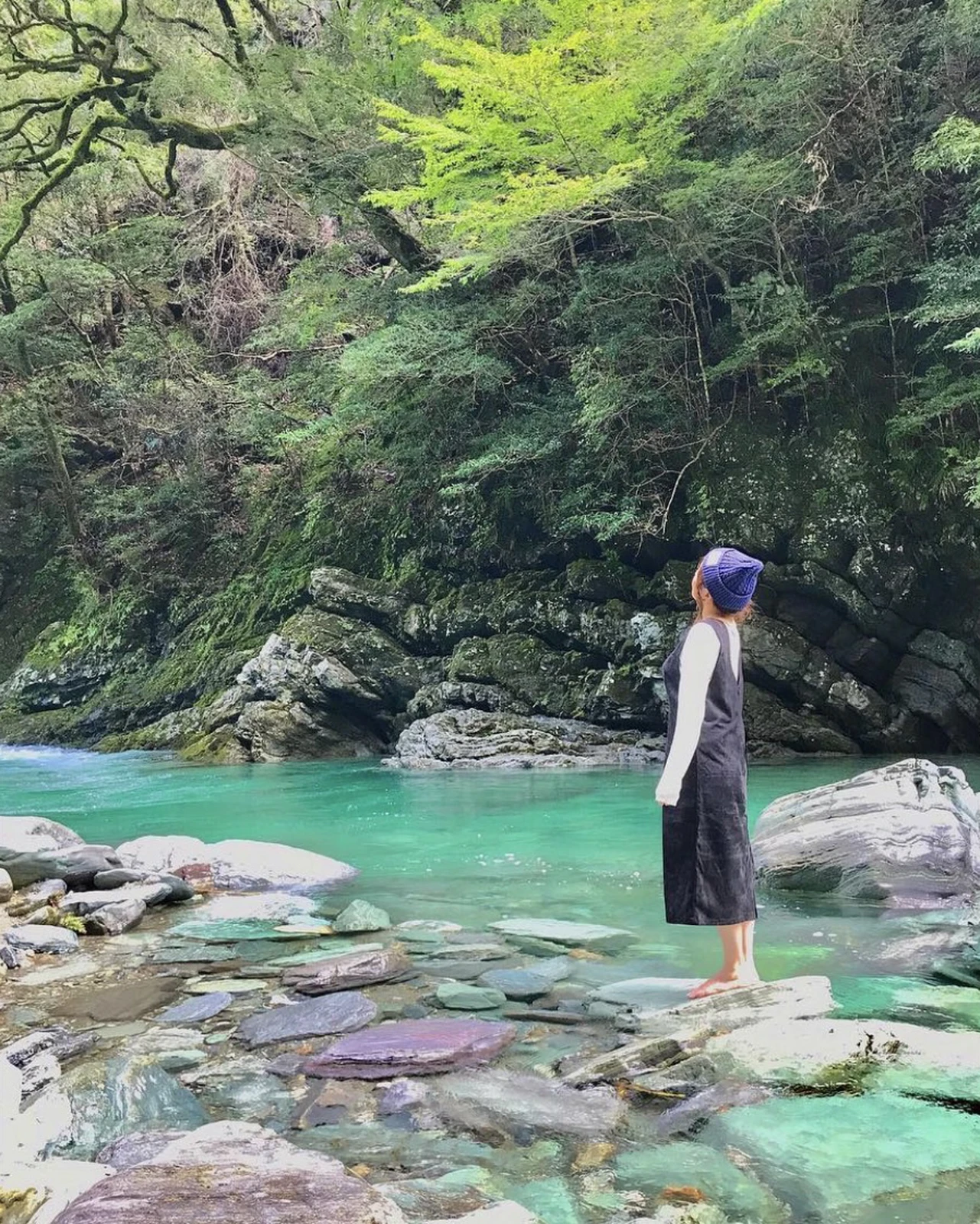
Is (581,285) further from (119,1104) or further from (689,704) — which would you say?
(119,1104)

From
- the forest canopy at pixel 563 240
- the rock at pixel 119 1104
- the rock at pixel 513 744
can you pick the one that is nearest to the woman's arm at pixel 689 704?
the rock at pixel 119 1104

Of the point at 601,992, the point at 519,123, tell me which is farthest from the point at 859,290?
the point at 601,992

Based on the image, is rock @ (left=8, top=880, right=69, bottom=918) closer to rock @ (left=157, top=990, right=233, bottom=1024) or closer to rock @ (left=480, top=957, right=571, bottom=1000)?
rock @ (left=157, top=990, right=233, bottom=1024)

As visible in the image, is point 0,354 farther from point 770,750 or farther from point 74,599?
point 770,750

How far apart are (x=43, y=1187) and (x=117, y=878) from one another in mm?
4163

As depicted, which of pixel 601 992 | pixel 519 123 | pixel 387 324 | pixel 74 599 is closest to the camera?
pixel 601 992

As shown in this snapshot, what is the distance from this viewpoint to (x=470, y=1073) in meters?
3.07

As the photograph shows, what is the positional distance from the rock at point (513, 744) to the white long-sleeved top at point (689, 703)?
9.18 m

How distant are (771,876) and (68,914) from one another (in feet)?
13.1

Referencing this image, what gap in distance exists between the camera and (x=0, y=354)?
21.4 metres

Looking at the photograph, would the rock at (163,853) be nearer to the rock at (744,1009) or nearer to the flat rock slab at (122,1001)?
the flat rock slab at (122,1001)

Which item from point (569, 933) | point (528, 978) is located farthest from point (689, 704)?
point (569, 933)

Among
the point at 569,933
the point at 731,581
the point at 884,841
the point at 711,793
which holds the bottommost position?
the point at 569,933

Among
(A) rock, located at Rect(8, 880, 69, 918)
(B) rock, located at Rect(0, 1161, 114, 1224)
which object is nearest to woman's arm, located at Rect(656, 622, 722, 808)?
(B) rock, located at Rect(0, 1161, 114, 1224)
